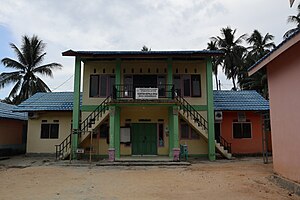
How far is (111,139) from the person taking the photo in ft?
51.8

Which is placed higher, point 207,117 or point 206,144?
point 207,117

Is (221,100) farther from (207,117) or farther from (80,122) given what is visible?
(80,122)

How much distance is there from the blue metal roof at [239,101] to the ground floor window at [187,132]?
2130 millimetres

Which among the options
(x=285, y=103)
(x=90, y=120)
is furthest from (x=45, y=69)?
(x=285, y=103)

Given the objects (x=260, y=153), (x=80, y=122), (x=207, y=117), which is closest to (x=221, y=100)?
(x=207, y=117)

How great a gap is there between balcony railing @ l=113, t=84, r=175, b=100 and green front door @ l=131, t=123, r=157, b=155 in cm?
198

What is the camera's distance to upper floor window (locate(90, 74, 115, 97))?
1803 cm

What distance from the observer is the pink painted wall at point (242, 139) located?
1883 centimetres

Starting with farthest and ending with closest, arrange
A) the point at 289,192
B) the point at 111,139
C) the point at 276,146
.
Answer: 1. the point at 111,139
2. the point at 276,146
3. the point at 289,192

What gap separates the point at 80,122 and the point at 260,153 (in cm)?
1168

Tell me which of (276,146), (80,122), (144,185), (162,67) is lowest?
(144,185)

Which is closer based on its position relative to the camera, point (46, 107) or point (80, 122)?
point (80, 122)

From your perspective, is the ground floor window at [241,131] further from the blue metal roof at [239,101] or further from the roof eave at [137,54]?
the roof eave at [137,54]

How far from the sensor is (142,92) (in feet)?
52.1
